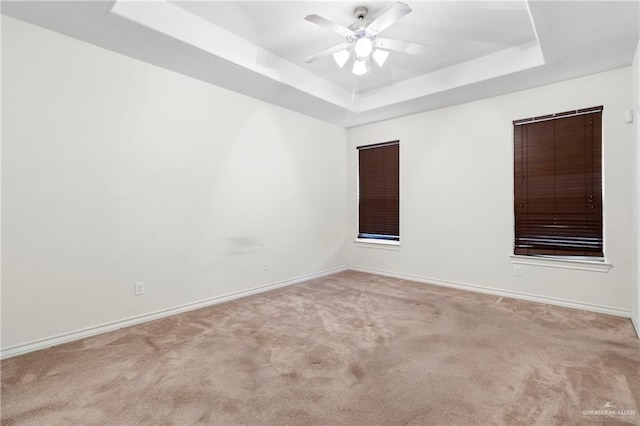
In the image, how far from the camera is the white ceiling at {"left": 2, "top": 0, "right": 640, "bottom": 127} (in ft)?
8.07

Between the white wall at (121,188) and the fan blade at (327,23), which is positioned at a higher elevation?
the fan blade at (327,23)

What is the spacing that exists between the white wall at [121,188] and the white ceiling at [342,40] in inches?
11.4

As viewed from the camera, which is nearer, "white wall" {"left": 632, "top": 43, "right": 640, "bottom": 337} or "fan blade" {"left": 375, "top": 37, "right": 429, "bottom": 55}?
"fan blade" {"left": 375, "top": 37, "right": 429, "bottom": 55}

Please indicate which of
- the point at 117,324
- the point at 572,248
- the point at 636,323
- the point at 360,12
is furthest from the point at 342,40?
the point at 636,323

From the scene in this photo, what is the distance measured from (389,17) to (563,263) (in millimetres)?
3358

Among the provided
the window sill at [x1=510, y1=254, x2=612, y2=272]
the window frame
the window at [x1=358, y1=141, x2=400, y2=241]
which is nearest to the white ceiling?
the window frame

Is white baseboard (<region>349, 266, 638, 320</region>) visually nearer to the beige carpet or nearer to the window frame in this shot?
the beige carpet

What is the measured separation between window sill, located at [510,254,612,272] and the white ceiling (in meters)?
2.09

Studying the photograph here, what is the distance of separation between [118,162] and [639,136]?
4793 mm

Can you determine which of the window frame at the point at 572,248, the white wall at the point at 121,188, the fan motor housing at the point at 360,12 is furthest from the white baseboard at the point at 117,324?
the fan motor housing at the point at 360,12

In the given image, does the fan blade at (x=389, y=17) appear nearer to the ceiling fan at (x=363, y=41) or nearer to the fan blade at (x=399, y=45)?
the ceiling fan at (x=363, y=41)

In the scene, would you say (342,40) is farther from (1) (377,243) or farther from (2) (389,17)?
(1) (377,243)

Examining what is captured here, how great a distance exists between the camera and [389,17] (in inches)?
91.7

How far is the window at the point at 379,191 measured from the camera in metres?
5.19
